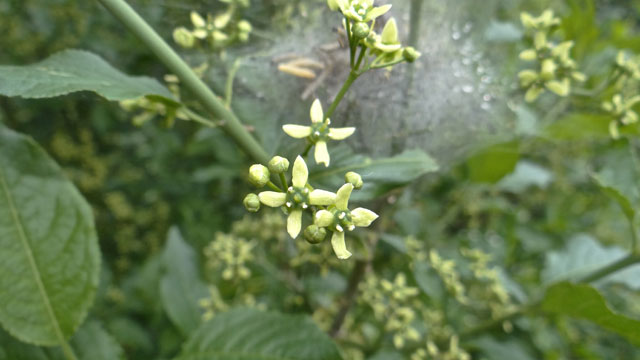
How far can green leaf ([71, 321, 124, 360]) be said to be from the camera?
1.70 m

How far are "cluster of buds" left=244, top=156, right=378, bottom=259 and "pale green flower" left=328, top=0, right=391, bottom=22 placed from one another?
1.08ft

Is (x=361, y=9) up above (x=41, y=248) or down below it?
above

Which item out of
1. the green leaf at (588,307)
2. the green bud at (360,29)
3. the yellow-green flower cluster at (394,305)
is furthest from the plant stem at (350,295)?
the green bud at (360,29)

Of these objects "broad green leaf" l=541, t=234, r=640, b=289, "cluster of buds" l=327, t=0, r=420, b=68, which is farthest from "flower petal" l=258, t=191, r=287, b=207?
"broad green leaf" l=541, t=234, r=640, b=289

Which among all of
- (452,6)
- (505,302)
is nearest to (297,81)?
(452,6)

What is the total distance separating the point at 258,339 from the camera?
1.60 meters

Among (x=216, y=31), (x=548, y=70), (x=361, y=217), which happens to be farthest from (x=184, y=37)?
(x=548, y=70)

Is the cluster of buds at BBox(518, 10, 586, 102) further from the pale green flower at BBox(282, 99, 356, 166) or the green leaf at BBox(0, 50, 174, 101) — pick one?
the green leaf at BBox(0, 50, 174, 101)

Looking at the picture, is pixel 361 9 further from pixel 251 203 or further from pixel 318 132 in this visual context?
pixel 251 203

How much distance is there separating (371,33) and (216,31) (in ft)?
1.83

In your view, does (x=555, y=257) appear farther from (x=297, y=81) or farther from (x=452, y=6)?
(x=297, y=81)

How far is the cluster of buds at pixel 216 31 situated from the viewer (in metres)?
1.54

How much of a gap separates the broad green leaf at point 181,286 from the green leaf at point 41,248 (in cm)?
67

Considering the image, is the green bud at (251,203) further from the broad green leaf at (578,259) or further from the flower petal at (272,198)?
the broad green leaf at (578,259)
